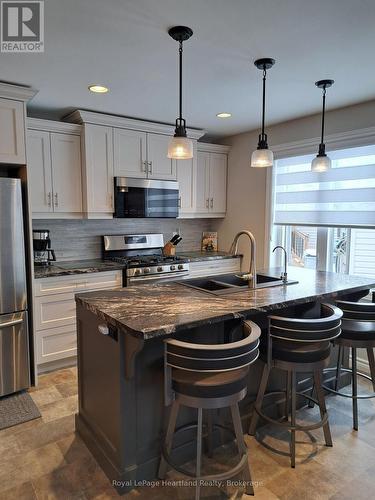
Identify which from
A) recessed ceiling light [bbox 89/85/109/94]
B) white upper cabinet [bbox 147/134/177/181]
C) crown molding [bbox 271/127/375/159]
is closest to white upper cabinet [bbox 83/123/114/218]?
white upper cabinet [bbox 147/134/177/181]

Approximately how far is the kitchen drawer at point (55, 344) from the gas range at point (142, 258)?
0.73 m

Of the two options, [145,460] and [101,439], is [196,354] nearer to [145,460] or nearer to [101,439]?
[145,460]

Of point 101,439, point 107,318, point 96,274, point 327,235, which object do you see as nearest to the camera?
point 107,318

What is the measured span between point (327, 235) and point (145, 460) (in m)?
2.74

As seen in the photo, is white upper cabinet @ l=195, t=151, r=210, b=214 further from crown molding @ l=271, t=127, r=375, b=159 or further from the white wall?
crown molding @ l=271, t=127, r=375, b=159

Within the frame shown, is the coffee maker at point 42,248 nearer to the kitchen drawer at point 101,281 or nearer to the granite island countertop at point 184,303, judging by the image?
the kitchen drawer at point 101,281

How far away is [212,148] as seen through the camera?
4488 mm

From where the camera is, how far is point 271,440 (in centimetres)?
225

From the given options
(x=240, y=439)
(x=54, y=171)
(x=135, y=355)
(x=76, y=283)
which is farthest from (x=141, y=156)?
(x=240, y=439)

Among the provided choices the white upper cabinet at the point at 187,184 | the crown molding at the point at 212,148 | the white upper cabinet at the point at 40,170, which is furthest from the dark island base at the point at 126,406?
the crown molding at the point at 212,148

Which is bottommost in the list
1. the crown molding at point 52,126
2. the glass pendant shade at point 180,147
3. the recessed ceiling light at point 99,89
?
the glass pendant shade at point 180,147

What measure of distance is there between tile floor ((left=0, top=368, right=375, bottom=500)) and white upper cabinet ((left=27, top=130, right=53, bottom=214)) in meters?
1.86

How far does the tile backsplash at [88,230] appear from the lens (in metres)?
3.72

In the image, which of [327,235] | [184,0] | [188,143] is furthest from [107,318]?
[327,235]
